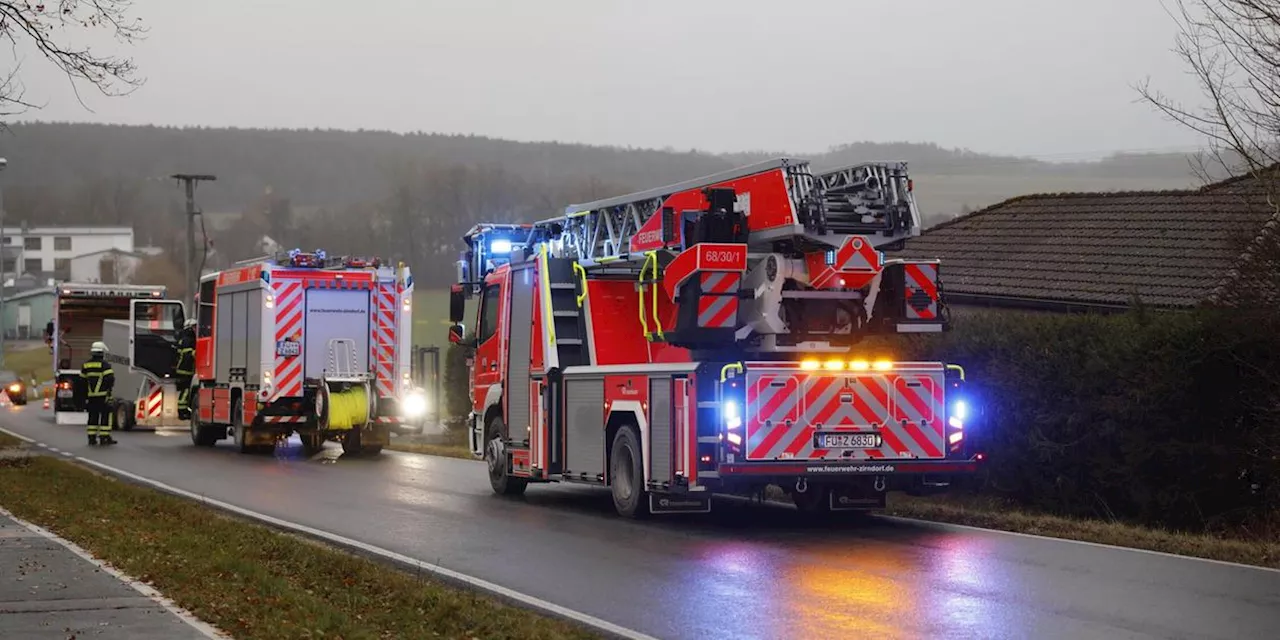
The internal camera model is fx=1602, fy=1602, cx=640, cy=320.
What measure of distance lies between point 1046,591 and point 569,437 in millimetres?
7409

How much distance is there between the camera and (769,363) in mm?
14375

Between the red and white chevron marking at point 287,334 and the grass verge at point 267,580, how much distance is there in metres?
10.6

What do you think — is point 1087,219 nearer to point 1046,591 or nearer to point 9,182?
point 1046,591

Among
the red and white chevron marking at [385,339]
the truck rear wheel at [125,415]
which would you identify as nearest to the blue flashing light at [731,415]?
the red and white chevron marking at [385,339]

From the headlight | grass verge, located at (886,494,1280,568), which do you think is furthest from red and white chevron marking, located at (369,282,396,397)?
grass verge, located at (886,494,1280,568)

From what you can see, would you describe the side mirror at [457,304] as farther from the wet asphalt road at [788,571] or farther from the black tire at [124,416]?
the black tire at [124,416]

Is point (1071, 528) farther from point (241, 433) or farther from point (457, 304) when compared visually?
point (241, 433)

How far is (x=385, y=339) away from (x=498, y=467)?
9803 mm

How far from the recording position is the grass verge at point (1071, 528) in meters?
12.4

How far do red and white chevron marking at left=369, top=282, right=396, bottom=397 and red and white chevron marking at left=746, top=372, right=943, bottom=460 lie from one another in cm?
1483

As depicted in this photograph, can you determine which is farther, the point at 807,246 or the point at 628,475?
the point at 628,475

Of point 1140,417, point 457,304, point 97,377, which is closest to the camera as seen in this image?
point 1140,417

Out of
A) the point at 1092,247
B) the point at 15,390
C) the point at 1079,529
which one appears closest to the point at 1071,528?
the point at 1079,529

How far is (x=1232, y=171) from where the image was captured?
1555cm
